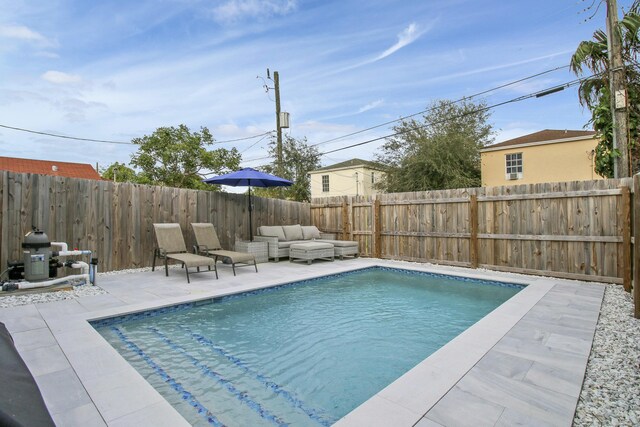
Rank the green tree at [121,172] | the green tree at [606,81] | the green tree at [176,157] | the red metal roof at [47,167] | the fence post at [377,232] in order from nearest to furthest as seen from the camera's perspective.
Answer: the green tree at [606,81], the fence post at [377,232], the green tree at [176,157], the green tree at [121,172], the red metal roof at [47,167]

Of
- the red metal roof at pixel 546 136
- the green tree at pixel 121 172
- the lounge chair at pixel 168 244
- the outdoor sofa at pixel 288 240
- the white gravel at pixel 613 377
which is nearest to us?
the white gravel at pixel 613 377

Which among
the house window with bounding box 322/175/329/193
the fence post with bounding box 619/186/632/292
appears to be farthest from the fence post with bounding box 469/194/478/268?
the house window with bounding box 322/175/329/193

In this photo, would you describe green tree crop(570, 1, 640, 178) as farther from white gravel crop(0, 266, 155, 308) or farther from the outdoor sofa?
white gravel crop(0, 266, 155, 308)

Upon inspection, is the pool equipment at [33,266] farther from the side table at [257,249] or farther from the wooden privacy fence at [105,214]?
the side table at [257,249]

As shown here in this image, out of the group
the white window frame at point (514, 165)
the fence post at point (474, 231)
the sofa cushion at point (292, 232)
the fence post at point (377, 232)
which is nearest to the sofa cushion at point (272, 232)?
the sofa cushion at point (292, 232)

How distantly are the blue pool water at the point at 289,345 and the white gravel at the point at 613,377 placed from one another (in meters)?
1.19

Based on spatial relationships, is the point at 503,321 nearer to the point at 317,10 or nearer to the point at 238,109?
the point at 317,10

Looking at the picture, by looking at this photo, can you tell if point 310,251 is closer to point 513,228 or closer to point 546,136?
point 513,228

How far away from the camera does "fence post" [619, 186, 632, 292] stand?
5.14 m

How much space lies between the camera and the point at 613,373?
2.47 metres

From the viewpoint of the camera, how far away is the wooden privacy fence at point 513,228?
18.2 ft

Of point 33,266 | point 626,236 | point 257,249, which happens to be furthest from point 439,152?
point 33,266

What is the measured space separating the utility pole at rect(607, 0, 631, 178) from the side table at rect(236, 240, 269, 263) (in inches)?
285

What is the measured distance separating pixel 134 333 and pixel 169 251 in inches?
132
